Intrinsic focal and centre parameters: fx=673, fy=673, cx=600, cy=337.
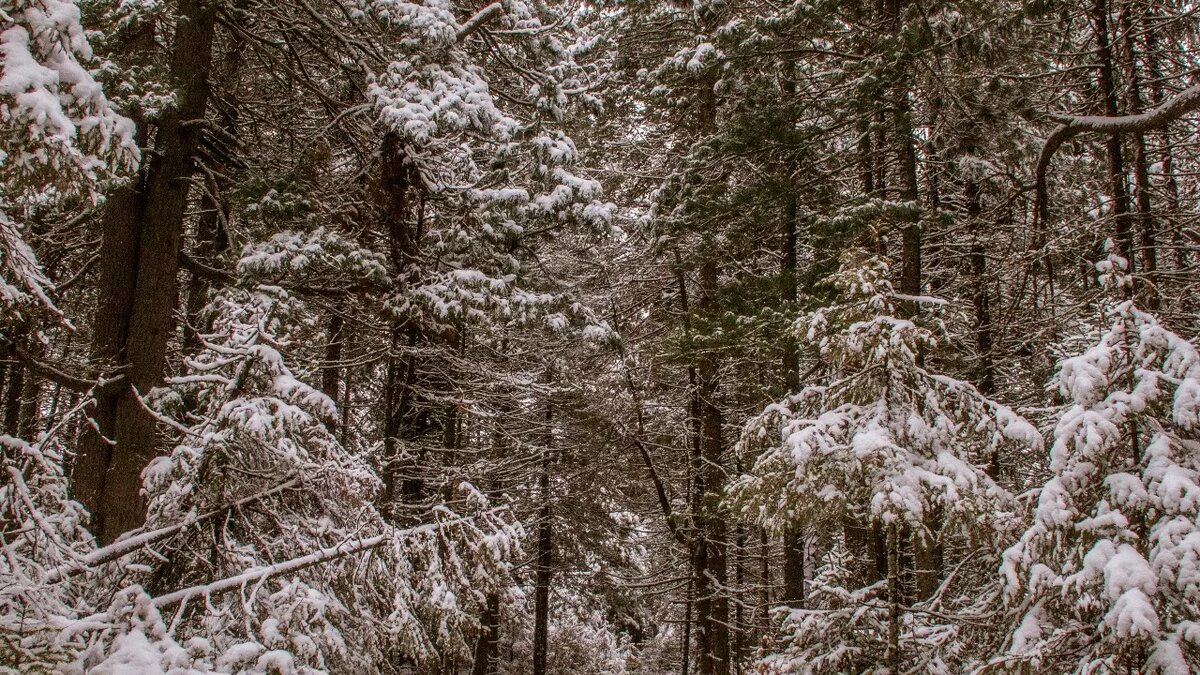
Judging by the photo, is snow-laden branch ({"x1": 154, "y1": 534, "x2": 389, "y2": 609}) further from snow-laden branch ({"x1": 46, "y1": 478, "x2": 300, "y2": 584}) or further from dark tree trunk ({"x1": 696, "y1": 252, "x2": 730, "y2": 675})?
dark tree trunk ({"x1": 696, "y1": 252, "x2": 730, "y2": 675})

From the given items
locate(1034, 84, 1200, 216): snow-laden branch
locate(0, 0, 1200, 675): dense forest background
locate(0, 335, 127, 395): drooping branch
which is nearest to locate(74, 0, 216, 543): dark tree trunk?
locate(0, 0, 1200, 675): dense forest background

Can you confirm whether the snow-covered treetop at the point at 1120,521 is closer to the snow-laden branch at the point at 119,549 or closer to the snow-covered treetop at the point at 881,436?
the snow-covered treetop at the point at 881,436

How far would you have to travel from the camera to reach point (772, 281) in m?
10.2

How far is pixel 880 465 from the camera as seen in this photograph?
477cm

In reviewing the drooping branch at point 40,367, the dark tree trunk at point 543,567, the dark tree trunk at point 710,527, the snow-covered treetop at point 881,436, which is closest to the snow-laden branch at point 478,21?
the snow-covered treetop at point 881,436

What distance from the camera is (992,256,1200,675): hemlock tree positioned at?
384cm

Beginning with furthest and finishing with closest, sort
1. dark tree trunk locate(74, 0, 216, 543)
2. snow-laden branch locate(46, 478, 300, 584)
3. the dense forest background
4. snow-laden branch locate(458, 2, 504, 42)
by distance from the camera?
snow-laden branch locate(458, 2, 504, 42)
dark tree trunk locate(74, 0, 216, 543)
the dense forest background
snow-laden branch locate(46, 478, 300, 584)

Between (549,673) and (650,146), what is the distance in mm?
14191

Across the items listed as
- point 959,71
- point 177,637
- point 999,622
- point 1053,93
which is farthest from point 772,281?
point 177,637

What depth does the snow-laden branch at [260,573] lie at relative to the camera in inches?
143

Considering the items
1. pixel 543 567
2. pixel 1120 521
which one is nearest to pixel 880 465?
pixel 1120 521

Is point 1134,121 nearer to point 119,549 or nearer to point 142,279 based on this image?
point 119,549

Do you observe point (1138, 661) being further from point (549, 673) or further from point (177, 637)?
point (549, 673)

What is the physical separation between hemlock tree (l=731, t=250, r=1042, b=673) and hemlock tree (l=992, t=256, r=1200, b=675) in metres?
0.41
